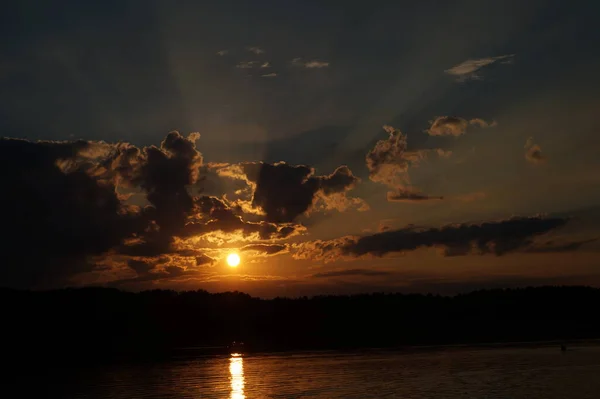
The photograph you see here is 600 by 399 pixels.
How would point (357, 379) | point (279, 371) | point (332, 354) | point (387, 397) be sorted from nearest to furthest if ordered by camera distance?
point (387, 397) → point (357, 379) → point (279, 371) → point (332, 354)

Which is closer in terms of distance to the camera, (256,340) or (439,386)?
(439,386)

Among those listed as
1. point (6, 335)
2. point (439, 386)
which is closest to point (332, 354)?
point (439, 386)

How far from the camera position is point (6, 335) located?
17475cm

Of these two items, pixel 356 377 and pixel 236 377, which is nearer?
pixel 356 377

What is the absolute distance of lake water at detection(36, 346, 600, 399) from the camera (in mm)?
69875

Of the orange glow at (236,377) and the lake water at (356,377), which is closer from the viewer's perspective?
the lake water at (356,377)

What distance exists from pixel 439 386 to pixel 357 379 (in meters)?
11.9

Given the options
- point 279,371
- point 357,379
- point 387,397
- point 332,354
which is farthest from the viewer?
point 332,354

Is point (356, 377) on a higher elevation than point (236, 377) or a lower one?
lower

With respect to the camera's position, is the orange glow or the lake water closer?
the lake water

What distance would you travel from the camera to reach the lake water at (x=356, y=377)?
229 feet

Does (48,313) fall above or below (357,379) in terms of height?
above

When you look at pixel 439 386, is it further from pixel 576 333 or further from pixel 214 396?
pixel 576 333

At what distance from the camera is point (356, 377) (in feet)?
276
